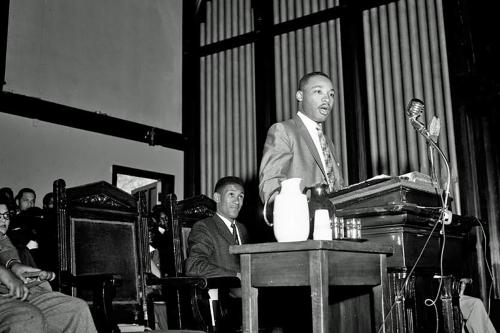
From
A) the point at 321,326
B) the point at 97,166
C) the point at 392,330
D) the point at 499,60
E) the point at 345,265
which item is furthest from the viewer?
the point at 97,166

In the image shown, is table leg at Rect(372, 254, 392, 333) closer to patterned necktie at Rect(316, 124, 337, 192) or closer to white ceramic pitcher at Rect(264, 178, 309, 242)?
white ceramic pitcher at Rect(264, 178, 309, 242)

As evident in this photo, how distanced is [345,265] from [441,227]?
66 cm

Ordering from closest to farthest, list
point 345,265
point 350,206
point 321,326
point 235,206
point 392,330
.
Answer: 1. point 321,326
2. point 345,265
3. point 392,330
4. point 350,206
5. point 235,206

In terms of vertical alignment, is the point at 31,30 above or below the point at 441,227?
above

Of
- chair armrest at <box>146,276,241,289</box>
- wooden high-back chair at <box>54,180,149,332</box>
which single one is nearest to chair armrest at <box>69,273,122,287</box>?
wooden high-back chair at <box>54,180,149,332</box>

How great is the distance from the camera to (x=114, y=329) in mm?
2129

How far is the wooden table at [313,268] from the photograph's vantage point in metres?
1.47

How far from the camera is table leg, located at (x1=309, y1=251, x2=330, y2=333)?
146 centimetres

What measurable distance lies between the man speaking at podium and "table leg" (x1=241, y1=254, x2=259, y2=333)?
0.51 metres

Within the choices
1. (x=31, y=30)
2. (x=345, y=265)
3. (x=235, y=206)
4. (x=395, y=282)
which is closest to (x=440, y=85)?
(x=235, y=206)

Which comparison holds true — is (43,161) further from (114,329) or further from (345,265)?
(345,265)

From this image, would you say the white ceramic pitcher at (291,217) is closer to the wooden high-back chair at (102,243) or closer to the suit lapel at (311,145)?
the suit lapel at (311,145)

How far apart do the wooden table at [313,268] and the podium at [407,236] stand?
13 cm

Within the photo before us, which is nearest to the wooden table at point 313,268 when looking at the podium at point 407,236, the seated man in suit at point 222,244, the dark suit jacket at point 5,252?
the podium at point 407,236
